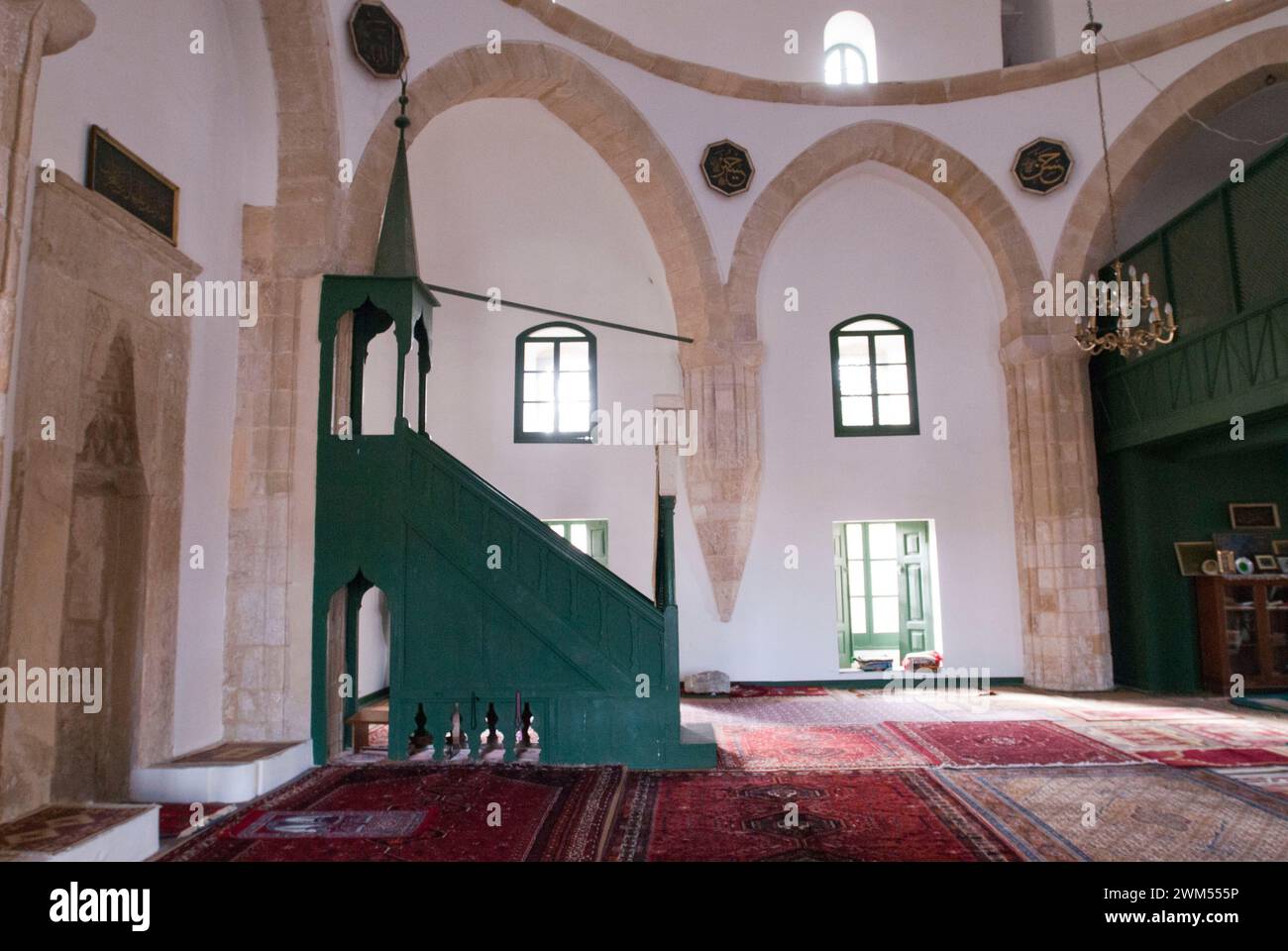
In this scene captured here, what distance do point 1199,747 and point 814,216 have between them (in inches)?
248

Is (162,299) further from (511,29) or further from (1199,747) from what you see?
(1199,747)

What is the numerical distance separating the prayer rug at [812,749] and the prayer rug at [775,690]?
192 cm

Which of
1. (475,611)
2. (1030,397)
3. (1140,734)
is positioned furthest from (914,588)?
(475,611)

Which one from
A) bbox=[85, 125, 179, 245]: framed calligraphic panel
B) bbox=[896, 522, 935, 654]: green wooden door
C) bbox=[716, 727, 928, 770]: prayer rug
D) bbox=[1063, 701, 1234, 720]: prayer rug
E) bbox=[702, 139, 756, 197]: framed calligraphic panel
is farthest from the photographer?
bbox=[896, 522, 935, 654]: green wooden door

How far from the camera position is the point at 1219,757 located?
196 inches

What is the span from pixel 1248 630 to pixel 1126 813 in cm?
535

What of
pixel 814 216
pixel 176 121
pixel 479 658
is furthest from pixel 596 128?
pixel 479 658

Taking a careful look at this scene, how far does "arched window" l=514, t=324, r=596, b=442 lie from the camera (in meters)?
9.45

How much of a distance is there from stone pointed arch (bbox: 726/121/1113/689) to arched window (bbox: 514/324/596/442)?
2021mm

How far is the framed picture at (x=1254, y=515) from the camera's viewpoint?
8203 mm

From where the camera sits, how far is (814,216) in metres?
9.21

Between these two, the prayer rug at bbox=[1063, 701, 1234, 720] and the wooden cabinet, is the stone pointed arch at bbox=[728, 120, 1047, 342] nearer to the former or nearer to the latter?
the wooden cabinet

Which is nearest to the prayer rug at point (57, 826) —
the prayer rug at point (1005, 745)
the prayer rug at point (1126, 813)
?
the prayer rug at point (1126, 813)

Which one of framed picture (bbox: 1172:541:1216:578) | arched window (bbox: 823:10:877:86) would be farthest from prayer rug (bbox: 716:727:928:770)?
arched window (bbox: 823:10:877:86)
